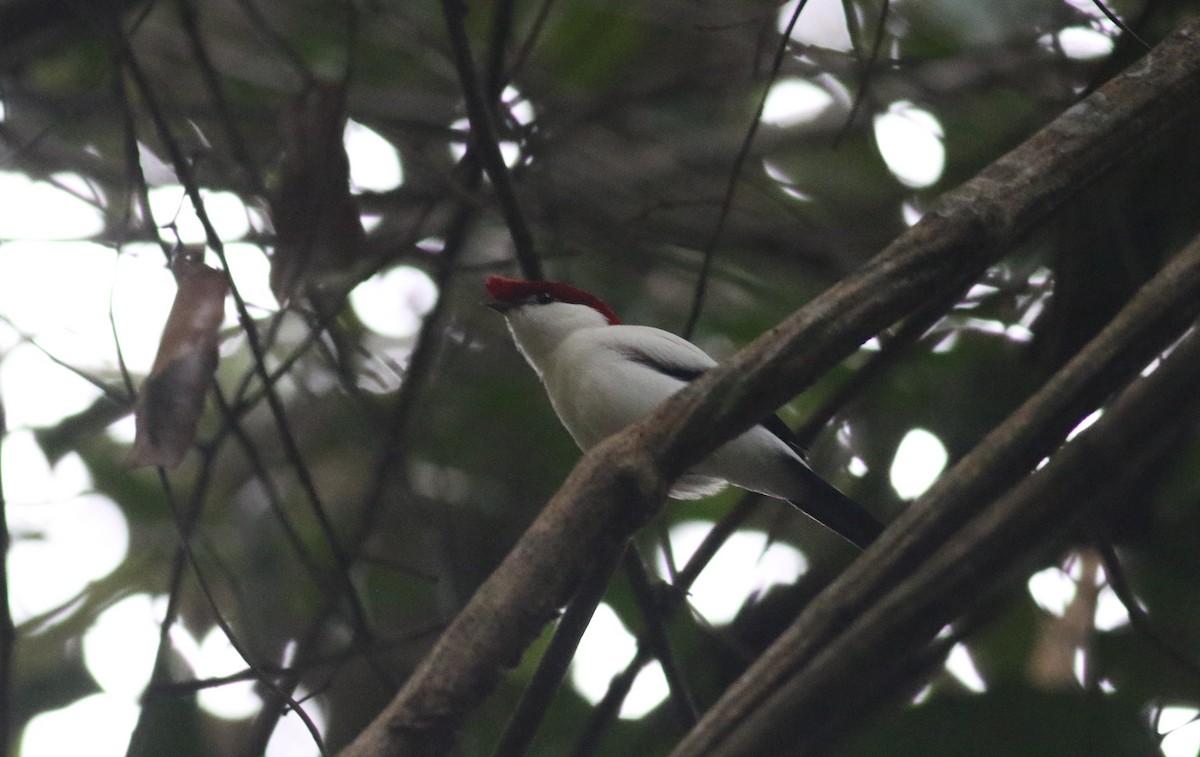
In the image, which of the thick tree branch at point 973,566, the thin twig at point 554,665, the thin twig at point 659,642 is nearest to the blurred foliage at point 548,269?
the thin twig at point 659,642

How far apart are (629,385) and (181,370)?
1.16 metres

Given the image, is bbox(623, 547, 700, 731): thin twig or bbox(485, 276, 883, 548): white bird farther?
bbox(485, 276, 883, 548): white bird

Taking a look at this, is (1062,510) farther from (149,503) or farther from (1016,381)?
(149,503)

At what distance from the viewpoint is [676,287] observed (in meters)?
4.43

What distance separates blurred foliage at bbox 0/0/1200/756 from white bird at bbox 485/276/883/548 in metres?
0.16

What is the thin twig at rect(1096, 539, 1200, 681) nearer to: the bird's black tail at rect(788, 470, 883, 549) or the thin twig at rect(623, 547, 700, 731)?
the bird's black tail at rect(788, 470, 883, 549)

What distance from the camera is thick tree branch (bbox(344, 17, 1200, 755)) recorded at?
1.60 m

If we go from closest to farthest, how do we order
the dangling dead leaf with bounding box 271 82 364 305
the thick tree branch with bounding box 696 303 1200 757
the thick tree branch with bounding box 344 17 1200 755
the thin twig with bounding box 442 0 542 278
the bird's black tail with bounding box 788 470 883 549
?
the thick tree branch with bounding box 696 303 1200 757 < the thick tree branch with bounding box 344 17 1200 755 < the thin twig with bounding box 442 0 542 278 < the dangling dead leaf with bounding box 271 82 364 305 < the bird's black tail with bounding box 788 470 883 549

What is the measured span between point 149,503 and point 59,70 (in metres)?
1.70

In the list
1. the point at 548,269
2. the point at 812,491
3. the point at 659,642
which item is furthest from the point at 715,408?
the point at 548,269

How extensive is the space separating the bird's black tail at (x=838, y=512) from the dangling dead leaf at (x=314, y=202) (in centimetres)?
118

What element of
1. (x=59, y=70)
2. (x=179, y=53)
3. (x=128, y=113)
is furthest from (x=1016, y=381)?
(x=59, y=70)

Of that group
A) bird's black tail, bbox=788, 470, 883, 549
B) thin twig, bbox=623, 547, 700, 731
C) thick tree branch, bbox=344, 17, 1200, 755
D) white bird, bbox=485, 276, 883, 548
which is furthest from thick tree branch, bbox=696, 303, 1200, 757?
bird's black tail, bbox=788, 470, 883, 549

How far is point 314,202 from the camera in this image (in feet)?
8.78
